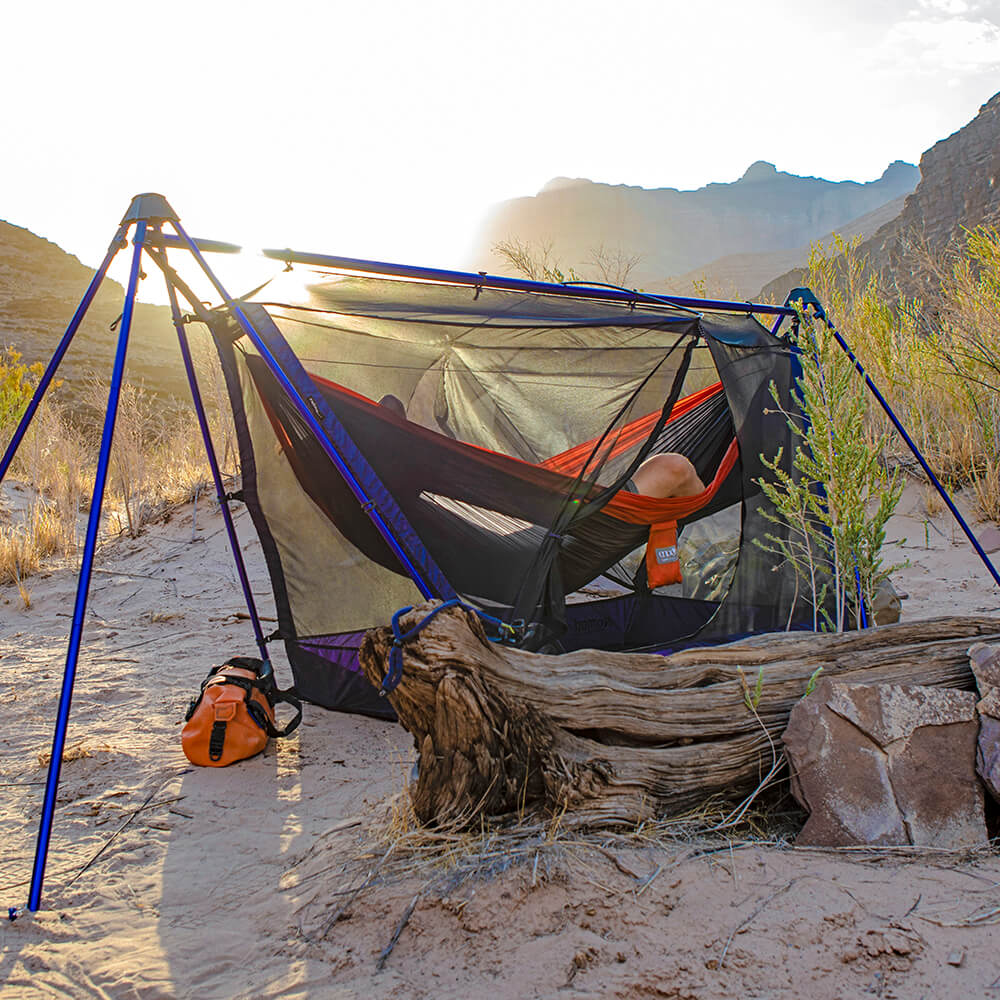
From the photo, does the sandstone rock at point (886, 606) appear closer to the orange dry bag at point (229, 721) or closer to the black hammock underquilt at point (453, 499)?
the black hammock underquilt at point (453, 499)

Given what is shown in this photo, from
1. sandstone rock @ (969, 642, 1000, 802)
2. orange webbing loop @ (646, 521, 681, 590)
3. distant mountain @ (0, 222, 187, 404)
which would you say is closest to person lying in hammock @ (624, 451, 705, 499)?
orange webbing loop @ (646, 521, 681, 590)

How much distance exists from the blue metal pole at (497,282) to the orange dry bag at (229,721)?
1360 millimetres

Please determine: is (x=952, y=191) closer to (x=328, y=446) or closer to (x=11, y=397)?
(x=11, y=397)

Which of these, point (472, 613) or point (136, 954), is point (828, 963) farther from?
point (136, 954)

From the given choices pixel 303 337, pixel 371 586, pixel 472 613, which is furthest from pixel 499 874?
pixel 303 337

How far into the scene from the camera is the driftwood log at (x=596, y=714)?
1689mm

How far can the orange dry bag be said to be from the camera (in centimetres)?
241

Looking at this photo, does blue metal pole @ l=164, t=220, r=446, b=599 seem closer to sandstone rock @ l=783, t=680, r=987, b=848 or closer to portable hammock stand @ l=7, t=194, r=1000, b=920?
portable hammock stand @ l=7, t=194, r=1000, b=920

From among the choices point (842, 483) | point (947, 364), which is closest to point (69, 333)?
point (842, 483)

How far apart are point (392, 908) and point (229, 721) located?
1.12 meters

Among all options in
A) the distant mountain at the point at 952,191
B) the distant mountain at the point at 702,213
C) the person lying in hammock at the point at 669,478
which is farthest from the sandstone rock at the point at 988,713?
the distant mountain at the point at 702,213

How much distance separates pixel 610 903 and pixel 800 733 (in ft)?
1.92

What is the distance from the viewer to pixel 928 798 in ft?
5.33

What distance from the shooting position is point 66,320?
18484mm
